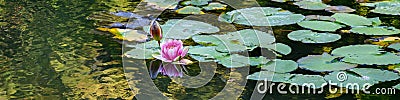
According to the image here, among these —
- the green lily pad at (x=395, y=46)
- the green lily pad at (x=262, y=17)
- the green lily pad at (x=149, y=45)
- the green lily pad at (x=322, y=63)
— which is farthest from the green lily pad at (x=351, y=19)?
the green lily pad at (x=149, y=45)

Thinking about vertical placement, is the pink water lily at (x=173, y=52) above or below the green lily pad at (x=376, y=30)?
above

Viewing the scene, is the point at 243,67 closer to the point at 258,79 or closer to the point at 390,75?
the point at 258,79

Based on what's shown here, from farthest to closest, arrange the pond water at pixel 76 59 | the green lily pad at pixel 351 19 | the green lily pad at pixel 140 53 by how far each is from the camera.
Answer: the green lily pad at pixel 351 19
the green lily pad at pixel 140 53
the pond water at pixel 76 59

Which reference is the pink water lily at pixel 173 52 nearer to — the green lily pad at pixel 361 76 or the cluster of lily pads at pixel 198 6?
the green lily pad at pixel 361 76

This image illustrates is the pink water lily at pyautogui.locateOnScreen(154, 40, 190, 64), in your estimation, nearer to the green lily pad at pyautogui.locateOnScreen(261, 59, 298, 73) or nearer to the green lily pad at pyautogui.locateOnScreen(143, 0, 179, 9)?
the green lily pad at pyautogui.locateOnScreen(261, 59, 298, 73)

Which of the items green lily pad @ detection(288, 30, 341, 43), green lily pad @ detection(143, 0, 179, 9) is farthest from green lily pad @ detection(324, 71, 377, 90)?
green lily pad @ detection(143, 0, 179, 9)
